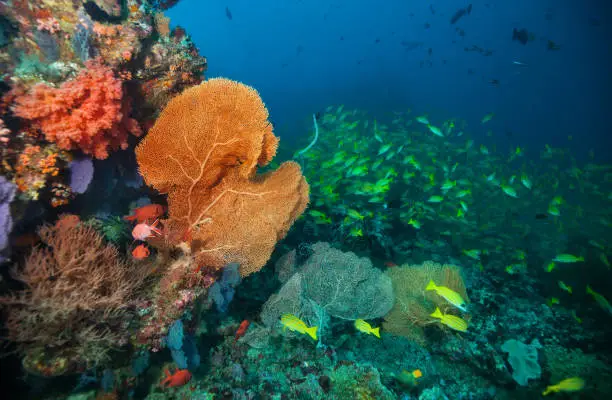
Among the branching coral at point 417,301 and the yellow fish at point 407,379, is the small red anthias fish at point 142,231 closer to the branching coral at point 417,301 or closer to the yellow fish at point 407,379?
the yellow fish at point 407,379

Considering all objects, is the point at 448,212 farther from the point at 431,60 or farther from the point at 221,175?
the point at 431,60

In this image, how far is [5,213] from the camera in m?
2.58

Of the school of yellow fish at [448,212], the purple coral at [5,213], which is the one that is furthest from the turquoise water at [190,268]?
the school of yellow fish at [448,212]

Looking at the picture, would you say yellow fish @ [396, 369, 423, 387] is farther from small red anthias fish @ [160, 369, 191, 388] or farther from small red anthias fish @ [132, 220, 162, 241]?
small red anthias fish @ [132, 220, 162, 241]

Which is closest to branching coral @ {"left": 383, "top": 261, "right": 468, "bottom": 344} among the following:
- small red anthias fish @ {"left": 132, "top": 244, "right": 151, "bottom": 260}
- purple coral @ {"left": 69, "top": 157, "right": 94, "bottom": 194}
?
small red anthias fish @ {"left": 132, "top": 244, "right": 151, "bottom": 260}

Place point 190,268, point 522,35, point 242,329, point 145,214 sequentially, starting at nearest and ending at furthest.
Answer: point 190,268 < point 145,214 < point 242,329 < point 522,35

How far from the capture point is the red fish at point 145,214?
4070 millimetres

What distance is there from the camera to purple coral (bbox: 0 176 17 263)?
2.55 metres

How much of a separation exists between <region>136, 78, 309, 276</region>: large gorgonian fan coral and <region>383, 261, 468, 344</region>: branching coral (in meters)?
3.25

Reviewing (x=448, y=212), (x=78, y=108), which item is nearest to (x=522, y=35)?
(x=448, y=212)

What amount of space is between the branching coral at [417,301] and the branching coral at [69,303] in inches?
196

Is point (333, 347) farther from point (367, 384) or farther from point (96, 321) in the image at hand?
point (96, 321)

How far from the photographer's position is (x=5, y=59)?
3.30 m

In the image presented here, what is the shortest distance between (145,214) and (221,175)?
1.21 meters
